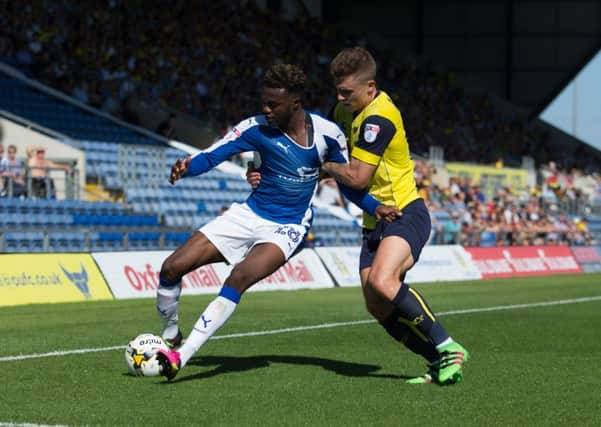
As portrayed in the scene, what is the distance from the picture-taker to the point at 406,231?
8.47 meters

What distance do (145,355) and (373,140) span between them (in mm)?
2282

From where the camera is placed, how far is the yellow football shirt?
8.23 meters

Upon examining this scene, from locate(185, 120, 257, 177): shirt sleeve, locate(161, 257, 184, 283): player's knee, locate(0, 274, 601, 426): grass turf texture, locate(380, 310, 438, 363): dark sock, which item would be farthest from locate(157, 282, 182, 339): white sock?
locate(380, 310, 438, 363): dark sock

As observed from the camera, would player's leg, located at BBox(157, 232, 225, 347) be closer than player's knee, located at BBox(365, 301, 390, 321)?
No

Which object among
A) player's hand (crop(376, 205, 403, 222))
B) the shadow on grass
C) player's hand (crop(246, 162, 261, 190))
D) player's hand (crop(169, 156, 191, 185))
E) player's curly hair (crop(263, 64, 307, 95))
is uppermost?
player's curly hair (crop(263, 64, 307, 95))

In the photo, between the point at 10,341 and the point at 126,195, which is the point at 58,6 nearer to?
the point at 126,195

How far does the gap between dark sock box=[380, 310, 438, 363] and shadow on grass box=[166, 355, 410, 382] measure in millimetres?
342

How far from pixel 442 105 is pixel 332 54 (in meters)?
6.07

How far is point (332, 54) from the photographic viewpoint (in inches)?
1919

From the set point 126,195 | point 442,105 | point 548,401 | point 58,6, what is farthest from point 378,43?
point 548,401

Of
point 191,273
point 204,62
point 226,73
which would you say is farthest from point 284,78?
point 226,73

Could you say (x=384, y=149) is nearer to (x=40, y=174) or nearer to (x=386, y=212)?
(x=386, y=212)

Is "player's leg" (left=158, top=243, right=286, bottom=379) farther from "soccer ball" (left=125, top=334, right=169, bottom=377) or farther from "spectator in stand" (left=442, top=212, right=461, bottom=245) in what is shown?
"spectator in stand" (left=442, top=212, right=461, bottom=245)

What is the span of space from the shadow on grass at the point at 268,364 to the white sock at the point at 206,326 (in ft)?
1.38
